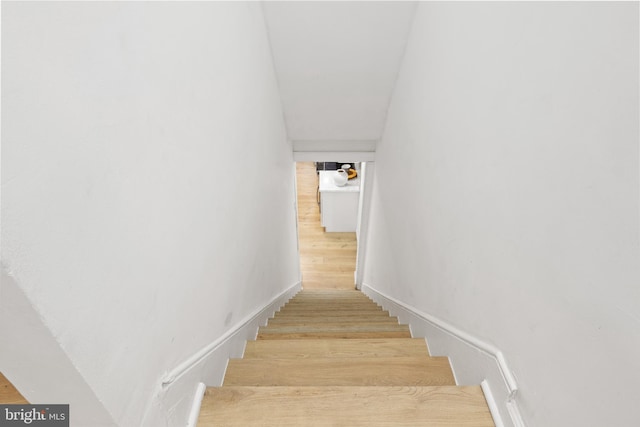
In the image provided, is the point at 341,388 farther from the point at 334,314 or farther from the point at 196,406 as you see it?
the point at 334,314

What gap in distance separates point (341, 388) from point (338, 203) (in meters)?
4.89

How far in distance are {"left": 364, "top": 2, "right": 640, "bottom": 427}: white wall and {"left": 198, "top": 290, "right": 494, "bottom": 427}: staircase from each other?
0.87 ft

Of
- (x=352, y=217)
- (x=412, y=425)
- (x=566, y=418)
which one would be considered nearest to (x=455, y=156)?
(x=566, y=418)

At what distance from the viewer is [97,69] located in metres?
0.56

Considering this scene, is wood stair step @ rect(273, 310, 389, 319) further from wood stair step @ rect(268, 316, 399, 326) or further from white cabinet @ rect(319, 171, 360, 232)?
white cabinet @ rect(319, 171, 360, 232)

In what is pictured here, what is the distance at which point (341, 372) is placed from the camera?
1457mm

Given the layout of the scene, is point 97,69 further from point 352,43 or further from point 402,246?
point 402,246

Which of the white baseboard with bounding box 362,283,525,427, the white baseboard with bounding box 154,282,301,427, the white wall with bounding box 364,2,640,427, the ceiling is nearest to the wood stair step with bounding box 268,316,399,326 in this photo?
the white baseboard with bounding box 362,283,525,427

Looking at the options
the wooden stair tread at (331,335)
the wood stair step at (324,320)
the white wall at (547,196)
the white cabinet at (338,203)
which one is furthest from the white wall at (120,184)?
the white cabinet at (338,203)

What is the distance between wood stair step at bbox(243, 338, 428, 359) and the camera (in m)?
1.69

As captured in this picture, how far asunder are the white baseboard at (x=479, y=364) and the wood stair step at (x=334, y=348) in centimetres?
14

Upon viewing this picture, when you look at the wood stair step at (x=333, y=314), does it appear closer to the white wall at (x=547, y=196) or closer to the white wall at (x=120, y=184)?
the white wall at (x=547, y=196)

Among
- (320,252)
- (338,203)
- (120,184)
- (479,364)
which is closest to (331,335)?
(479,364)

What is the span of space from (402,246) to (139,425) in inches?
83.8
